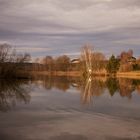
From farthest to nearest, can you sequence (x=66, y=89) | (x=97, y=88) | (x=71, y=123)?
(x=97, y=88), (x=66, y=89), (x=71, y=123)

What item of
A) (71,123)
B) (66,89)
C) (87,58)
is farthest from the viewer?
(87,58)

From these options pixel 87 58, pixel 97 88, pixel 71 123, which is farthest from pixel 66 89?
pixel 87 58

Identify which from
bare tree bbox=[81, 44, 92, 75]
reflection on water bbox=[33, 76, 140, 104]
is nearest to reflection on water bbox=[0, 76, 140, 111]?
reflection on water bbox=[33, 76, 140, 104]

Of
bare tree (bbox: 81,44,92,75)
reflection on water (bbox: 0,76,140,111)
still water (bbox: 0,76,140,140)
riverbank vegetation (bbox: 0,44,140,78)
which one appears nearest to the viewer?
still water (bbox: 0,76,140,140)

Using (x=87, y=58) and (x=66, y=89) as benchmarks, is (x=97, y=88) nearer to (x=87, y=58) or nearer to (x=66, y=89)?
(x=66, y=89)

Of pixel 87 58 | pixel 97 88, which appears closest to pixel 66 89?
pixel 97 88

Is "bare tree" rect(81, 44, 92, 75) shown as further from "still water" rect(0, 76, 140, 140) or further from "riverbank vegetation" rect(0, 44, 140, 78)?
"still water" rect(0, 76, 140, 140)

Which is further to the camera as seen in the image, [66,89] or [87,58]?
[87,58]

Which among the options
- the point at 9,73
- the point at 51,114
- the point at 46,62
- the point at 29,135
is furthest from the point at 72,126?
the point at 46,62

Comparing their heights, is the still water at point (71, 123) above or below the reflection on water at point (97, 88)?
below

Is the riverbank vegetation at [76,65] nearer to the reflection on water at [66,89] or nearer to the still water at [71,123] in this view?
the reflection on water at [66,89]

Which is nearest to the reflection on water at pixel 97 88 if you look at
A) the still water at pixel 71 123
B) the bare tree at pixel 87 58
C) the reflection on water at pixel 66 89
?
the reflection on water at pixel 66 89

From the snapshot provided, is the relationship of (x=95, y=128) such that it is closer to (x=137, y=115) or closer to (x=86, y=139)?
(x=86, y=139)

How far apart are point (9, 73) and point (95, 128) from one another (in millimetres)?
31805
